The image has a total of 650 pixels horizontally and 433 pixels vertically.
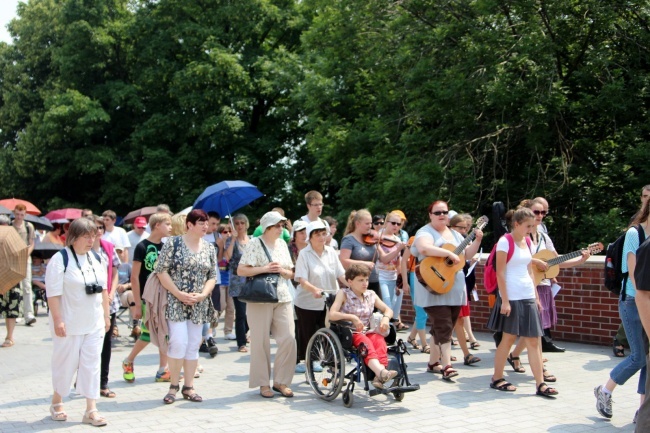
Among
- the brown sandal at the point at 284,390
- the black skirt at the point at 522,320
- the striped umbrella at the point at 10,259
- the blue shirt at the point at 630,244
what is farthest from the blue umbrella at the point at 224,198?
the blue shirt at the point at 630,244

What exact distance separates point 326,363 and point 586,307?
191 inches

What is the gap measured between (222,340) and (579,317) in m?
5.20

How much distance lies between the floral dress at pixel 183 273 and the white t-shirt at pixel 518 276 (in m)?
2.93

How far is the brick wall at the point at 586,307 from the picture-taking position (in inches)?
410

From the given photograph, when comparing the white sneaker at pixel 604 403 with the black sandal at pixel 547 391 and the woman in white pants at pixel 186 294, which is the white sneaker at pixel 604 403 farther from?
the woman in white pants at pixel 186 294

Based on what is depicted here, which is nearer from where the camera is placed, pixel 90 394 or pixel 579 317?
pixel 90 394

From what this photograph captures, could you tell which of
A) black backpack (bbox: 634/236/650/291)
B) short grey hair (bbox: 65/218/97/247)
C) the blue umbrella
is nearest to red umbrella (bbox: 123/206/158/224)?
the blue umbrella

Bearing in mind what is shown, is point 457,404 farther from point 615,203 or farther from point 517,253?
point 615,203

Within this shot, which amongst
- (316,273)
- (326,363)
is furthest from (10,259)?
(326,363)

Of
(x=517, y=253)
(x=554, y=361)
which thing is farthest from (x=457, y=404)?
(x=554, y=361)

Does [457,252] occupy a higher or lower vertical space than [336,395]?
higher

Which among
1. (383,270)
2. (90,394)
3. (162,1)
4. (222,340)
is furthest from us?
(162,1)

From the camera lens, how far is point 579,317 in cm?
1075

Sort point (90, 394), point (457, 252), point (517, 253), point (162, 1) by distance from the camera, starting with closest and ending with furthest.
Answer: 1. point (90, 394)
2. point (517, 253)
3. point (457, 252)
4. point (162, 1)
